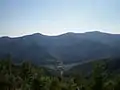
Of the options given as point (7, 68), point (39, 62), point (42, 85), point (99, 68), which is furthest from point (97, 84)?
point (39, 62)

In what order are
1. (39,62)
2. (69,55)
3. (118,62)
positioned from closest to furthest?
(118,62) < (39,62) < (69,55)

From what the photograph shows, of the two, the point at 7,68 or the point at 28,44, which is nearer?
the point at 7,68

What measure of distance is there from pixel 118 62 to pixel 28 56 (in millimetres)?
70526

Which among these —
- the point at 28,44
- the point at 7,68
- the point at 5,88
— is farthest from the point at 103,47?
the point at 5,88

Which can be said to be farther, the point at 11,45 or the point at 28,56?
the point at 11,45

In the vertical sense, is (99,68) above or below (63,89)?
above

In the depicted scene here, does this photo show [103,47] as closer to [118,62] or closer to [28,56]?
[28,56]

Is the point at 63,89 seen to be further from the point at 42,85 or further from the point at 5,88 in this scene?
the point at 5,88

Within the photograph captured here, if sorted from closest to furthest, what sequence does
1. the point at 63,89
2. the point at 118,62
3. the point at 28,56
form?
the point at 63,89 → the point at 118,62 → the point at 28,56

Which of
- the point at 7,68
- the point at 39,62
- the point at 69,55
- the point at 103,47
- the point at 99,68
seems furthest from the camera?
the point at 103,47

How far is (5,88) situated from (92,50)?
15536 centimetres

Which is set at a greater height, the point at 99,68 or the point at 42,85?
the point at 99,68

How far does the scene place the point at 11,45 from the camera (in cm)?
18212

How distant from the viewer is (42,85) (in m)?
29.0
